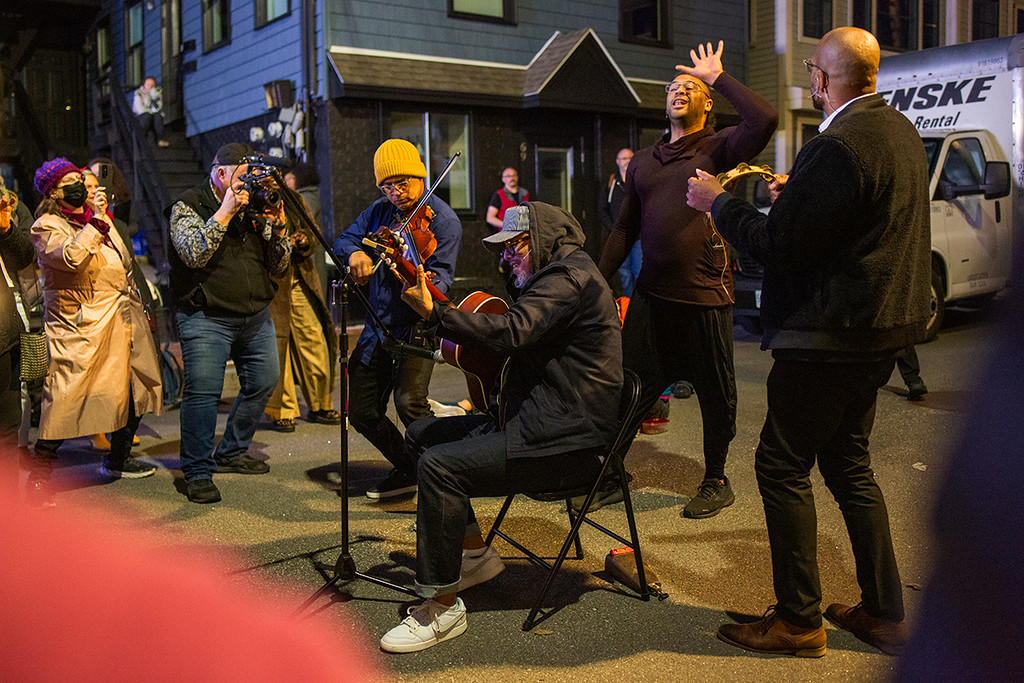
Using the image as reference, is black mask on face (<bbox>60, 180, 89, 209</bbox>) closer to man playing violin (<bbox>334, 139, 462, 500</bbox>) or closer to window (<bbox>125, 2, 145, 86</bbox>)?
man playing violin (<bbox>334, 139, 462, 500</bbox>)

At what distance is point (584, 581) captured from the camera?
432 centimetres

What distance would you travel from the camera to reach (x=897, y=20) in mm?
20062

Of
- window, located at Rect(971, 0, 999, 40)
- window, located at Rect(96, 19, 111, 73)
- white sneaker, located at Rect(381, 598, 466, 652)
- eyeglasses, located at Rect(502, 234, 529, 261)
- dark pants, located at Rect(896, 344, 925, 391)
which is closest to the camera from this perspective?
white sneaker, located at Rect(381, 598, 466, 652)

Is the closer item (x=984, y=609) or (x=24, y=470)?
(x=984, y=609)

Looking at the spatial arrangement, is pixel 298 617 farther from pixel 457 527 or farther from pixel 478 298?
pixel 478 298

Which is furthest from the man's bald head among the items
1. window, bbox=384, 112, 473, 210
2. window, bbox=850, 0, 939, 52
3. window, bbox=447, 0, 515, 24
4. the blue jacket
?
window, bbox=850, 0, 939, 52

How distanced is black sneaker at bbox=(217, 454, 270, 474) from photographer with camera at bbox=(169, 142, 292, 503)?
359mm

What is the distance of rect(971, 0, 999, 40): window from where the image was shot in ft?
65.0

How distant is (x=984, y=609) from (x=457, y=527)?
2681mm

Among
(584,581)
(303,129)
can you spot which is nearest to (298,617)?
(584,581)

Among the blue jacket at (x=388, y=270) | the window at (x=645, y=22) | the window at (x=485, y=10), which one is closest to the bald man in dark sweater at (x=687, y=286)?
the blue jacket at (x=388, y=270)

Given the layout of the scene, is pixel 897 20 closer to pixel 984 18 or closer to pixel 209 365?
pixel 984 18

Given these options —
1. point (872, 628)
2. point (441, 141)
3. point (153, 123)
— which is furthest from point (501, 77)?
point (872, 628)

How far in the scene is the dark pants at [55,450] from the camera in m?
5.58
